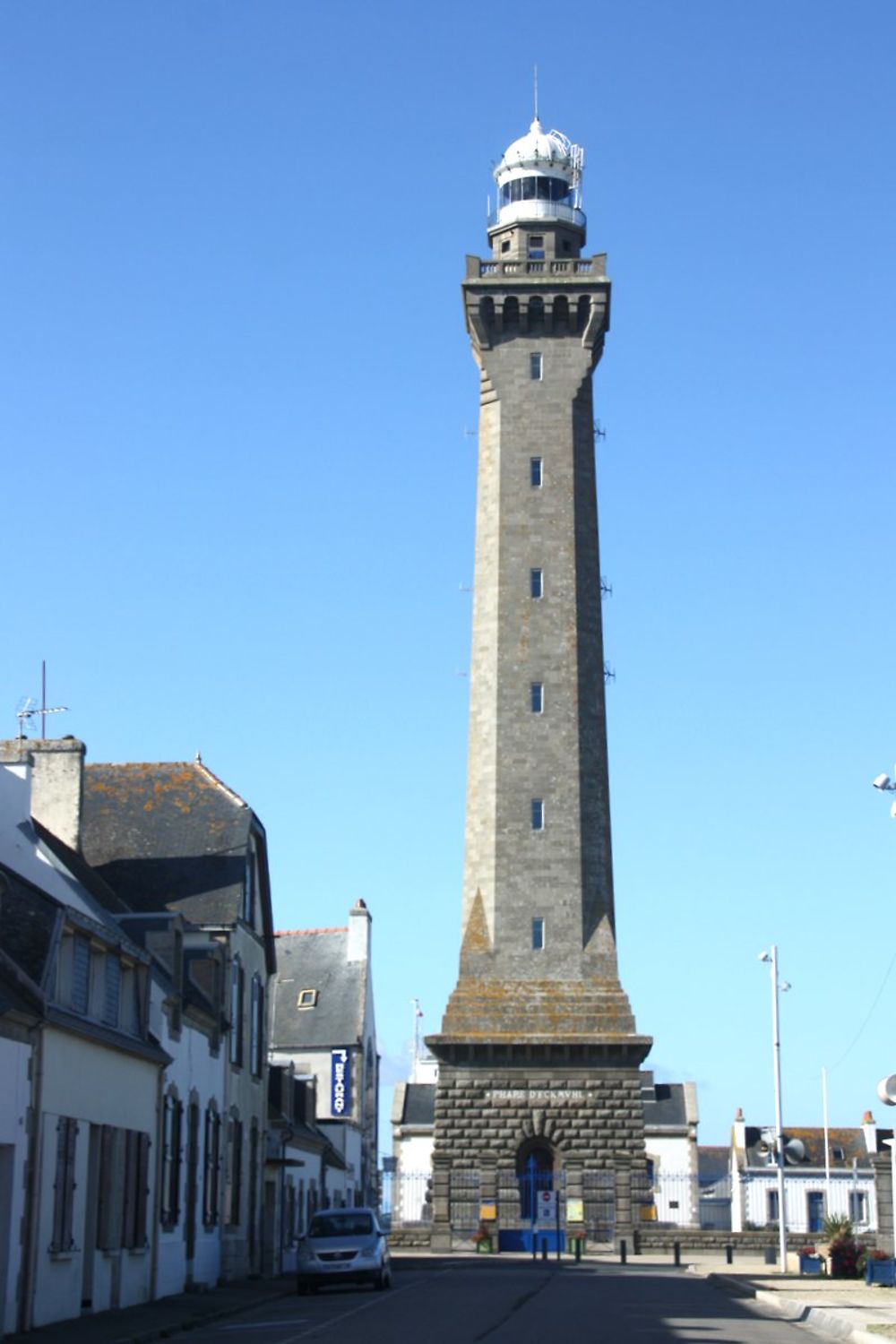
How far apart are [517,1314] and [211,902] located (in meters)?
13.7

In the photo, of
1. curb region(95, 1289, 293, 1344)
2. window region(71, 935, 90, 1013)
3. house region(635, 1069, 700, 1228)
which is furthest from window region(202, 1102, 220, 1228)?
house region(635, 1069, 700, 1228)

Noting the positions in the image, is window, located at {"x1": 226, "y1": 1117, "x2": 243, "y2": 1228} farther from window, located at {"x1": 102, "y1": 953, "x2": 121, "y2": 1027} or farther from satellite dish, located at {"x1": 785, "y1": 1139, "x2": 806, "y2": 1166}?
satellite dish, located at {"x1": 785, "y1": 1139, "x2": 806, "y2": 1166}

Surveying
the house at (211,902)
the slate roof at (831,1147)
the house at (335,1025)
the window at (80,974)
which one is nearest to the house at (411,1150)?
the house at (335,1025)

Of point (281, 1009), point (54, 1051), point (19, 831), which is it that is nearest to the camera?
point (54, 1051)

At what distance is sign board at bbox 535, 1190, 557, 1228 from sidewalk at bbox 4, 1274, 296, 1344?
1540 cm

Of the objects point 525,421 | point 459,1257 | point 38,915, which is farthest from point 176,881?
point 525,421

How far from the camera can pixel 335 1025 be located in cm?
6575

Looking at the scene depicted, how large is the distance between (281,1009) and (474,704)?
1941 centimetres

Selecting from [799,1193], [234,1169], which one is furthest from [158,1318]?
[799,1193]

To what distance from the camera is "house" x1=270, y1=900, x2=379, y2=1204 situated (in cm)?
6488

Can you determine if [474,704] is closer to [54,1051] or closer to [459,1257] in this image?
[459,1257]

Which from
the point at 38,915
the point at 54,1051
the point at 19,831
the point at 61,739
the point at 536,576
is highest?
the point at 536,576

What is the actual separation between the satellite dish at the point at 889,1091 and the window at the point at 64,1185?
441 inches

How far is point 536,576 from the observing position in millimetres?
53000
